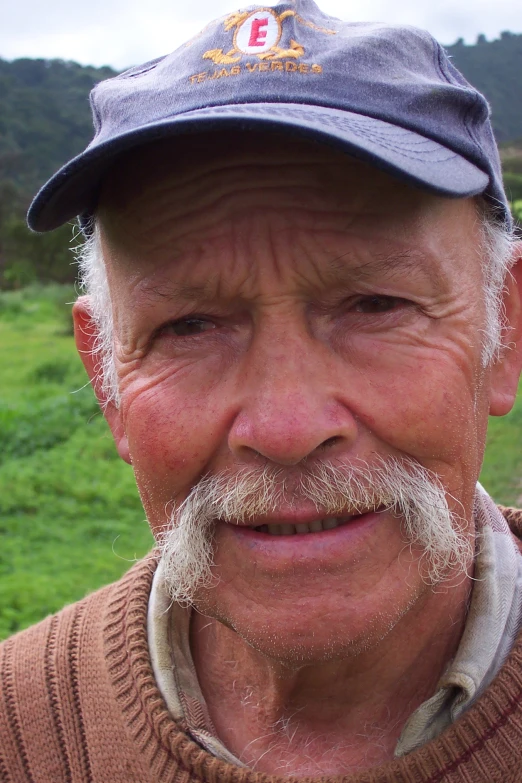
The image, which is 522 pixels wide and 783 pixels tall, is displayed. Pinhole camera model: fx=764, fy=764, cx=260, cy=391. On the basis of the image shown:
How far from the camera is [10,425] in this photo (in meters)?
7.96

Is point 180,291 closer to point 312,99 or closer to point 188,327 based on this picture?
point 188,327

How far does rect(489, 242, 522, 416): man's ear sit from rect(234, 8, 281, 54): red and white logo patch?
2.33 ft

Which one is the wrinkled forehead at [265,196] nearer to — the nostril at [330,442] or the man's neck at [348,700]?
the nostril at [330,442]

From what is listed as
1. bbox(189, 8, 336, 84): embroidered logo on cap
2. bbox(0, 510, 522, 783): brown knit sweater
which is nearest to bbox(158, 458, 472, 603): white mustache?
bbox(0, 510, 522, 783): brown knit sweater

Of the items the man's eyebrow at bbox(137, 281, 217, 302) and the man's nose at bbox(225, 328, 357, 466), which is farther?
the man's eyebrow at bbox(137, 281, 217, 302)

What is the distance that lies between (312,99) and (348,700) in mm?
1248

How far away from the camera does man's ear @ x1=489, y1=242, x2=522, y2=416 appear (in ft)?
5.47

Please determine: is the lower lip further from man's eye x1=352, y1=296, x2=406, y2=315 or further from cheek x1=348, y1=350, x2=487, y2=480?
man's eye x1=352, y1=296, x2=406, y2=315

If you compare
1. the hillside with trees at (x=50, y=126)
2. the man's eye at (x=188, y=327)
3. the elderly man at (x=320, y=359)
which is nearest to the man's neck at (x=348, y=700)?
the elderly man at (x=320, y=359)

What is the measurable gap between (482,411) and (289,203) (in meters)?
0.59

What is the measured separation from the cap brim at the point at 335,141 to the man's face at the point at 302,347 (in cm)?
8

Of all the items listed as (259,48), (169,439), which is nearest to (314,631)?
(169,439)

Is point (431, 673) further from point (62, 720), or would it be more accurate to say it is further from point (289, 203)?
point (289, 203)

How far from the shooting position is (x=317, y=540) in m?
1.38
